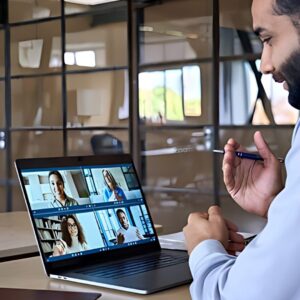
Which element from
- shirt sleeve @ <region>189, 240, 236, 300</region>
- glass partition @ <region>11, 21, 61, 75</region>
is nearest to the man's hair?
shirt sleeve @ <region>189, 240, 236, 300</region>

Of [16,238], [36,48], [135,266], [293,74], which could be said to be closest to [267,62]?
[293,74]

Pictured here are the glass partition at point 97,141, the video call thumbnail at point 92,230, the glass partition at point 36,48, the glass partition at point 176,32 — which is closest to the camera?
the video call thumbnail at point 92,230

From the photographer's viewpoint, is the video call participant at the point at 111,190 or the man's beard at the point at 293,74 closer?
the man's beard at the point at 293,74

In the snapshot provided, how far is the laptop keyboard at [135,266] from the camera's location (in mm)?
1234

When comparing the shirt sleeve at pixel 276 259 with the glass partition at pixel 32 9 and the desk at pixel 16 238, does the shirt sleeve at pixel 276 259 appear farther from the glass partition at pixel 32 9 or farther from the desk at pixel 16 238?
the glass partition at pixel 32 9

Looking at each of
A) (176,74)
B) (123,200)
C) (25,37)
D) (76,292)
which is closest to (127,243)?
(123,200)

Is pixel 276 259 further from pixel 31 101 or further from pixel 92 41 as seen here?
pixel 31 101

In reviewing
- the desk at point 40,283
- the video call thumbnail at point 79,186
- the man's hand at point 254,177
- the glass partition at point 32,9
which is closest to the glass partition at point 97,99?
the glass partition at point 32,9

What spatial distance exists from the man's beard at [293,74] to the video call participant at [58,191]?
57cm

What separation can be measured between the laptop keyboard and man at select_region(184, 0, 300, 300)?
0.77ft

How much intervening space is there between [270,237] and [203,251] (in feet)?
0.59

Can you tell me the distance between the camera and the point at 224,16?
5297 millimetres

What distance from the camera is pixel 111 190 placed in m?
1.42

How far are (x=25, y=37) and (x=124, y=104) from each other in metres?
1.47
